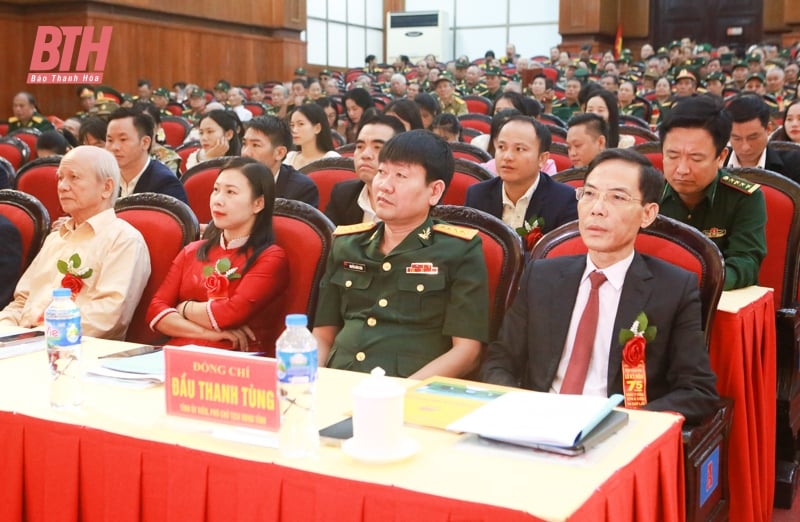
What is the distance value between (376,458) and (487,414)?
24 centimetres

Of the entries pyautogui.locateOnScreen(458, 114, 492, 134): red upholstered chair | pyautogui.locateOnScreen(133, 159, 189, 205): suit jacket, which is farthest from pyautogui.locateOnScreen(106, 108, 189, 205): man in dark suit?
pyautogui.locateOnScreen(458, 114, 492, 134): red upholstered chair

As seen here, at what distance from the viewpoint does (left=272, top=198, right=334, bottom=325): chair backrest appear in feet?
8.61

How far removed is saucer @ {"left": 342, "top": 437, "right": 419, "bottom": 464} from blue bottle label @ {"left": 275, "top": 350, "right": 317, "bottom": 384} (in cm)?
12

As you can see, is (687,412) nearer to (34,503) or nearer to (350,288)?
(350,288)

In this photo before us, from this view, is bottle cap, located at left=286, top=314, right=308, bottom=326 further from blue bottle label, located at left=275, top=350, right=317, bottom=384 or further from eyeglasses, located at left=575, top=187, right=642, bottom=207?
eyeglasses, located at left=575, top=187, right=642, bottom=207

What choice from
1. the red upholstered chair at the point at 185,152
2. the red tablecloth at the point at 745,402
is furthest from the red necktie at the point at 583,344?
the red upholstered chair at the point at 185,152

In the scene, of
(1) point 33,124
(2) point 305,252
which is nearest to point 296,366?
(2) point 305,252

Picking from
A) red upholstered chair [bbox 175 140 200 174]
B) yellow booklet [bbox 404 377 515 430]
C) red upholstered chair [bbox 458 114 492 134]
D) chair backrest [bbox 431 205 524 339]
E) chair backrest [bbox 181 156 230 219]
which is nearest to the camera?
yellow booklet [bbox 404 377 515 430]

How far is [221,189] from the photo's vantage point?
8.59ft

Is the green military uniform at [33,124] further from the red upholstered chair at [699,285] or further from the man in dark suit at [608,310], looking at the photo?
the man in dark suit at [608,310]

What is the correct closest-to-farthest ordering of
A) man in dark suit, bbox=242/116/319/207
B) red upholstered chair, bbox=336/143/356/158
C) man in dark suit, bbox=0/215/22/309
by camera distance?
man in dark suit, bbox=0/215/22/309 < man in dark suit, bbox=242/116/319/207 < red upholstered chair, bbox=336/143/356/158

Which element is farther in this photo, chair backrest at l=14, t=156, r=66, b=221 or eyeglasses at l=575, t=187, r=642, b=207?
chair backrest at l=14, t=156, r=66, b=221

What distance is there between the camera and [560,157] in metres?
4.75

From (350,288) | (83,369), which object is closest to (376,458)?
(83,369)
